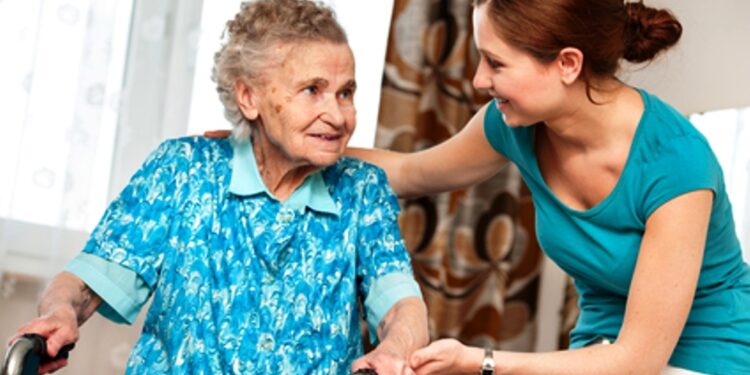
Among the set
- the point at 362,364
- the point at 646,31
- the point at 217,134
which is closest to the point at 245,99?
the point at 217,134

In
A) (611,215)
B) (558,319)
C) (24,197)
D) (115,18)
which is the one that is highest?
(115,18)

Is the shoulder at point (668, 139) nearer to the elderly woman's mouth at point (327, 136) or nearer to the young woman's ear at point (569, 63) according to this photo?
the young woman's ear at point (569, 63)

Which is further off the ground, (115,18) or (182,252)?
(115,18)

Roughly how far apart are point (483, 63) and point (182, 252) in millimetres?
623

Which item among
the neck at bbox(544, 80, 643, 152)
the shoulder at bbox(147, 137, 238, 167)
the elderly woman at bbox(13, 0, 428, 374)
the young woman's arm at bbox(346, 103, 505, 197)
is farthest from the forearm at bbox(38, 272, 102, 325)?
the neck at bbox(544, 80, 643, 152)

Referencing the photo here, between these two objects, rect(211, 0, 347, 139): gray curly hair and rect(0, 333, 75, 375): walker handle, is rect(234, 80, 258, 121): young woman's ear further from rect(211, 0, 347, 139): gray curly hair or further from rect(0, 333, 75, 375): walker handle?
rect(0, 333, 75, 375): walker handle

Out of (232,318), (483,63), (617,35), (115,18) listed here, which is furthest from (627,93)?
(115,18)

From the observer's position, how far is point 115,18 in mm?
3006

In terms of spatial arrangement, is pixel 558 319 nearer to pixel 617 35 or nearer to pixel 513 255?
pixel 513 255

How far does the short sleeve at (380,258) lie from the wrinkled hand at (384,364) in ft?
0.72

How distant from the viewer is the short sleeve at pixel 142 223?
1.79 meters

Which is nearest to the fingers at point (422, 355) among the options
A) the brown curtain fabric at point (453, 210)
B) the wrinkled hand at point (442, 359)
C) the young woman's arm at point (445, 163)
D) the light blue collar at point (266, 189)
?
the wrinkled hand at point (442, 359)

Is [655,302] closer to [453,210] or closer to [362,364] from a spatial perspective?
[362,364]

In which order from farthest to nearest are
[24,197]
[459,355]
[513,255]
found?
[513,255], [24,197], [459,355]
